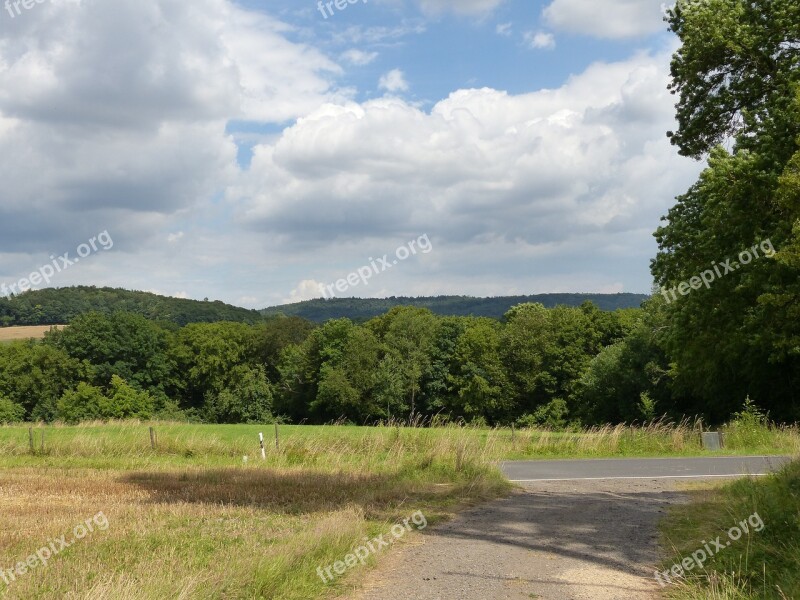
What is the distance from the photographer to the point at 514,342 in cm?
8162

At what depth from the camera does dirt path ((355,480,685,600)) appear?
7605 millimetres

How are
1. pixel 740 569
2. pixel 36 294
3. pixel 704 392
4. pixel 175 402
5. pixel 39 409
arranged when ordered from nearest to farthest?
1. pixel 740 569
2. pixel 704 392
3. pixel 39 409
4. pixel 175 402
5. pixel 36 294

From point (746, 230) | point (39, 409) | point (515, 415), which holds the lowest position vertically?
point (515, 415)

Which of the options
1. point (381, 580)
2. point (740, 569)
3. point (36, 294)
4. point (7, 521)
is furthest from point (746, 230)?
point (36, 294)

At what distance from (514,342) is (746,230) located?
64.3m

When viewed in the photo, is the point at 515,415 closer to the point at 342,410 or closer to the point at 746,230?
the point at 342,410

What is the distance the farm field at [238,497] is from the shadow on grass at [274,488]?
44 millimetres

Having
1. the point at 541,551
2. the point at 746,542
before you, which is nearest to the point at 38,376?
the point at 541,551
